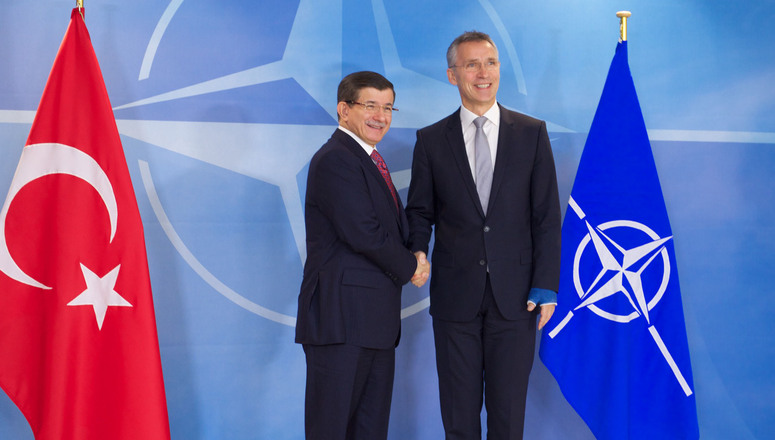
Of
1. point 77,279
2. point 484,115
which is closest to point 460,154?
point 484,115

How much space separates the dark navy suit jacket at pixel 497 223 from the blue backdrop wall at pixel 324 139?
63cm

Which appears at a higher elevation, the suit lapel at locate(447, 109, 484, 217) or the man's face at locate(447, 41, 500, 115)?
the man's face at locate(447, 41, 500, 115)

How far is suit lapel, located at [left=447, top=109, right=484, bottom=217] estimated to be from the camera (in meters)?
2.38

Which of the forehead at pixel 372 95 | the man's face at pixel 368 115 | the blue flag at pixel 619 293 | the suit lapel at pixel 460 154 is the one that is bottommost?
the blue flag at pixel 619 293

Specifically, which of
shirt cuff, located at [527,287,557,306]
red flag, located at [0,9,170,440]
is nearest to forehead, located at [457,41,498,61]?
shirt cuff, located at [527,287,557,306]

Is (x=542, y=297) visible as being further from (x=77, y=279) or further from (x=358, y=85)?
(x=77, y=279)

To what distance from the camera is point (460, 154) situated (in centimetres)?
244

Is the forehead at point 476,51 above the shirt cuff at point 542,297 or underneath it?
above

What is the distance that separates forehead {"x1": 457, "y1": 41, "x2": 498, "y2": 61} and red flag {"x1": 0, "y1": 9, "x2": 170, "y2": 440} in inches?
55.2

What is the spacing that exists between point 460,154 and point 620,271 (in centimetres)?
92

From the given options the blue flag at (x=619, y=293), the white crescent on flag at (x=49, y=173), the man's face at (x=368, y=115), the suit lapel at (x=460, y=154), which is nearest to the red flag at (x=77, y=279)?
the white crescent on flag at (x=49, y=173)

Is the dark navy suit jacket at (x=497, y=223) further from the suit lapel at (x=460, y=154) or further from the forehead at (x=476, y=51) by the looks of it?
the forehead at (x=476, y=51)

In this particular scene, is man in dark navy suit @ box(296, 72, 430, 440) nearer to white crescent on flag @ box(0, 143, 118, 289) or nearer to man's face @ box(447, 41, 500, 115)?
man's face @ box(447, 41, 500, 115)

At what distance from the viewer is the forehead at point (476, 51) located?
246cm
